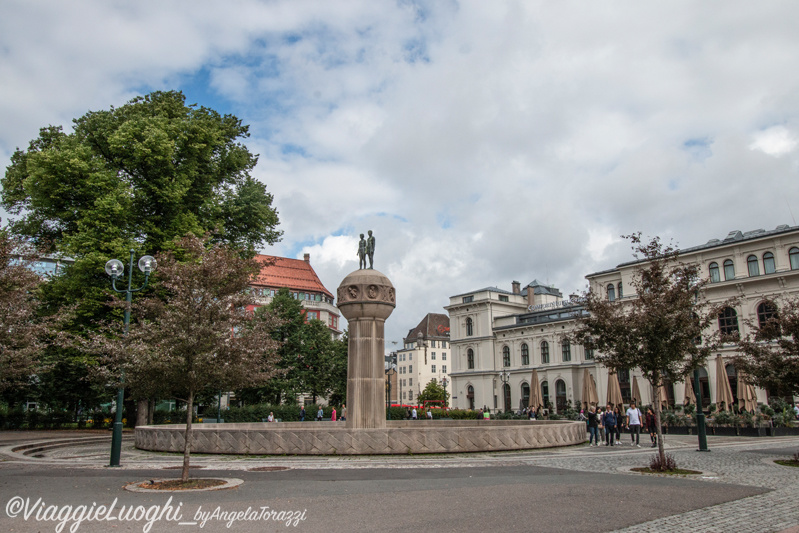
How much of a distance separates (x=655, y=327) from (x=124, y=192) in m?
23.3

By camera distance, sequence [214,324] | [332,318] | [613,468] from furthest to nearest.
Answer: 1. [332,318]
2. [613,468]
3. [214,324]

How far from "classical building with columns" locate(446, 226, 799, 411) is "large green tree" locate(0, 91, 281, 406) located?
100.0 ft

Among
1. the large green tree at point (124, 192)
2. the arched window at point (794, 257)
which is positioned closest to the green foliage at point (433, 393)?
the arched window at point (794, 257)

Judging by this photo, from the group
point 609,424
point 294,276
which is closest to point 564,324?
point 294,276

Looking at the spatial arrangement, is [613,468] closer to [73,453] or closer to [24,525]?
[24,525]

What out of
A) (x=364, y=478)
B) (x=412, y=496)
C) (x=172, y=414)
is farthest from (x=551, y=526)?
(x=172, y=414)

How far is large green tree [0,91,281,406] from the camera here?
86.6 feet

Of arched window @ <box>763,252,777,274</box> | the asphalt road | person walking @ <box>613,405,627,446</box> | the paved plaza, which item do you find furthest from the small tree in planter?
arched window @ <box>763,252,777,274</box>

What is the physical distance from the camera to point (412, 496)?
33.6 ft

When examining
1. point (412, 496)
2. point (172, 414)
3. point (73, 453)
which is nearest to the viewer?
point (412, 496)

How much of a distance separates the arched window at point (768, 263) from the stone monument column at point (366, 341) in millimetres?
47325

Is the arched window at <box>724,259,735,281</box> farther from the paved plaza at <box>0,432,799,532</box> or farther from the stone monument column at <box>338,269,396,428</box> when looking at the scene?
the stone monument column at <box>338,269,396,428</box>

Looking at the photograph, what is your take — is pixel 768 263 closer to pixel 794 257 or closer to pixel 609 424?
pixel 794 257

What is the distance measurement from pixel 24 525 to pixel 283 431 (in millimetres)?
10443
